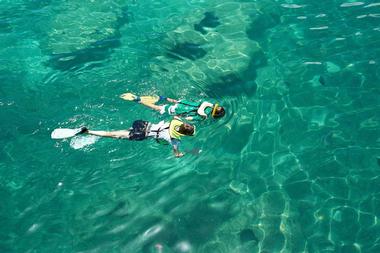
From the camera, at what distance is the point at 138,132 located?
924 cm

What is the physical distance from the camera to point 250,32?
1462 centimetres

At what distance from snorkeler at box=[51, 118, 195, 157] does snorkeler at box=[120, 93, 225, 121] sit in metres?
0.74

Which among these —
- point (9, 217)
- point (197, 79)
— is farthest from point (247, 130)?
point (9, 217)

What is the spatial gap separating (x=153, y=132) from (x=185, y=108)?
43.8 inches

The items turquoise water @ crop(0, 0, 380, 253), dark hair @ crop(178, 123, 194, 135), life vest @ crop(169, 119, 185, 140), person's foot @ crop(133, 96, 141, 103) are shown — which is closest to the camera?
turquoise water @ crop(0, 0, 380, 253)

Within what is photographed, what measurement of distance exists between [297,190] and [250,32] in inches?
302

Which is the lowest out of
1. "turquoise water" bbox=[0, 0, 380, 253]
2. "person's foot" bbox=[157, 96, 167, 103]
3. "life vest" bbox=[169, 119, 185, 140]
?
"turquoise water" bbox=[0, 0, 380, 253]

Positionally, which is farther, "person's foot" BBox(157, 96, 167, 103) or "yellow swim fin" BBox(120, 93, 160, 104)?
"person's foot" BBox(157, 96, 167, 103)

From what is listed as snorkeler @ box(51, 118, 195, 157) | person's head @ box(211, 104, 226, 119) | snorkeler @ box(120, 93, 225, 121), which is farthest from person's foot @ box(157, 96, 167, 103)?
person's head @ box(211, 104, 226, 119)

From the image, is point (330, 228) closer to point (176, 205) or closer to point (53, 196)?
point (176, 205)

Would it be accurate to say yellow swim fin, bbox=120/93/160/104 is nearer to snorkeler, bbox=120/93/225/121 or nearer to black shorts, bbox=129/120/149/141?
snorkeler, bbox=120/93/225/121

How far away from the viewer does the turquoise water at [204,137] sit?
831 cm

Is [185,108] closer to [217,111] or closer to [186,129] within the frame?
[217,111]

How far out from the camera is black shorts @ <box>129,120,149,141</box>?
30.3 ft
